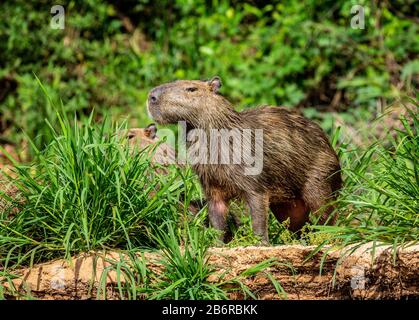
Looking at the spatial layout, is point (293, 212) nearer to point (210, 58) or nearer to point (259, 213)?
point (259, 213)

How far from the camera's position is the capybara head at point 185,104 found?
19.1ft

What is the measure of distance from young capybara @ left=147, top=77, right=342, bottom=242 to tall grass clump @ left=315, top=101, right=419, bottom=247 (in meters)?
0.25

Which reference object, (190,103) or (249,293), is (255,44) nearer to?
(190,103)

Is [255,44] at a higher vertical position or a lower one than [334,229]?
higher

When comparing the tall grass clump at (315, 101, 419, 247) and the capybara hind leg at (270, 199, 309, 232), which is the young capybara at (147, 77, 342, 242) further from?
the tall grass clump at (315, 101, 419, 247)

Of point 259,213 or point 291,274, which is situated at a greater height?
point 259,213

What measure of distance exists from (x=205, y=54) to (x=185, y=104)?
517 cm

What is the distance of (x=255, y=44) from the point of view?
35.7 ft

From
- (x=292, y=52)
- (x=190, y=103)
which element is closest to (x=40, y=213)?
(x=190, y=103)

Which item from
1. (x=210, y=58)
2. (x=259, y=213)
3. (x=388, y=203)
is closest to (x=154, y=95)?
(x=259, y=213)

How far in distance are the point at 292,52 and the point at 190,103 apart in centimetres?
502

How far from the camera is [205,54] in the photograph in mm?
10906

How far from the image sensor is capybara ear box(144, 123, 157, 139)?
23.7ft
